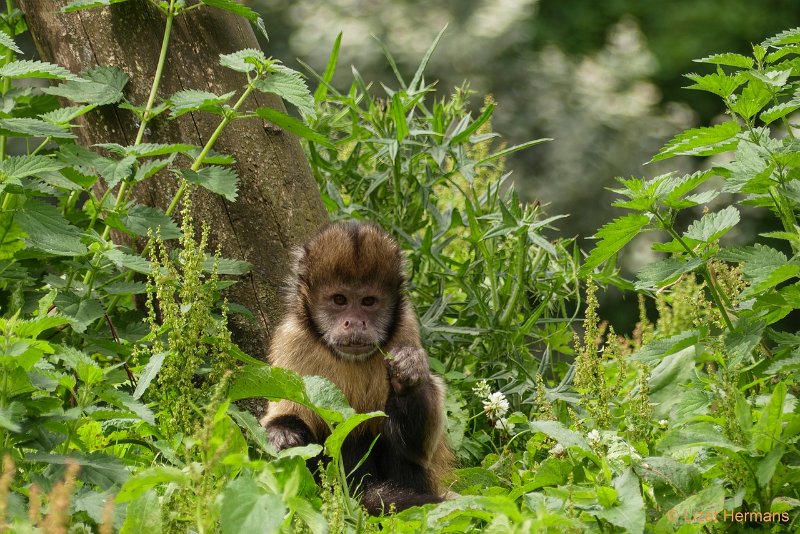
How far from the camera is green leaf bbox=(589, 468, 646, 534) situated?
2.98 m

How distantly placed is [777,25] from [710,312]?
22.7 feet

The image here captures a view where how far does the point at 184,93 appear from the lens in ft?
14.1

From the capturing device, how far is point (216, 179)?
14.4 ft

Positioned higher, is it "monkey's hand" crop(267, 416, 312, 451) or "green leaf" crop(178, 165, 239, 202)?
"green leaf" crop(178, 165, 239, 202)

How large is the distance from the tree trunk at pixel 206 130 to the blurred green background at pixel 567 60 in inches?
180

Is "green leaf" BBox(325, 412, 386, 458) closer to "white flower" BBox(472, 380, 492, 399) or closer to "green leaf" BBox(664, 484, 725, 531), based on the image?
"green leaf" BBox(664, 484, 725, 531)

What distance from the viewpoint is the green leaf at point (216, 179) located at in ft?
14.2

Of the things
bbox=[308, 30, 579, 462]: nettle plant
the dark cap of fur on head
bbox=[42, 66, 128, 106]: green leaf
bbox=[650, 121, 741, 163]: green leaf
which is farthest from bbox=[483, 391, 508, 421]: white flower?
bbox=[42, 66, 128, 106]: green leaf

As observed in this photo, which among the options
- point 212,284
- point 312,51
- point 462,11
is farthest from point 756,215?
point 212,284

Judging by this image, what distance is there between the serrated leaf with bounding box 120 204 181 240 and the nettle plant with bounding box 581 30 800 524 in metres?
1.54

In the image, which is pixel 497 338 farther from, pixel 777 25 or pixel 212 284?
pixel 777 25

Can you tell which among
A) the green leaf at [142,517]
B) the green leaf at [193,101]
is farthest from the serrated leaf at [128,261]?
the green leaf at [142,517]

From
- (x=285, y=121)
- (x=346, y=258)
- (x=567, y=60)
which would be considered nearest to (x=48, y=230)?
(x=285, y=121)

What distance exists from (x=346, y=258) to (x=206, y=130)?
2.73 ft
